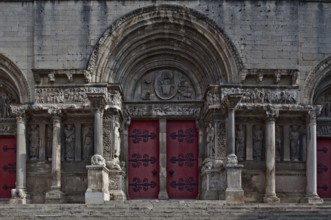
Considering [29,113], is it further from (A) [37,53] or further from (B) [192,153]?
(B) [192,153]

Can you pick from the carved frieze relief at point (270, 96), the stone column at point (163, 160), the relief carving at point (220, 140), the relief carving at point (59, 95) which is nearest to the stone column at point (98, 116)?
the relief carving at point (59, 95)

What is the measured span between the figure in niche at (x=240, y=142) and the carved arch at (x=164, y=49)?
1.53 meters

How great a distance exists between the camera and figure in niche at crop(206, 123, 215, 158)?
21250mm

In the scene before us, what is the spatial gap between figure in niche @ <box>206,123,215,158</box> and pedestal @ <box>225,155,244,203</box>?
1312mm

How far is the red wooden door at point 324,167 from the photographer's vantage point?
864 inches

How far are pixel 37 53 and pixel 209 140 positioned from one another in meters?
5.66

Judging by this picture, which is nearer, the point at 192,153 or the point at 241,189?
the point at 241,189

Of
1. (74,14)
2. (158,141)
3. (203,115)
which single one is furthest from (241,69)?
(74,14)

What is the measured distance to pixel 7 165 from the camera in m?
21.9

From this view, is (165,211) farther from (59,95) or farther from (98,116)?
(59,95)

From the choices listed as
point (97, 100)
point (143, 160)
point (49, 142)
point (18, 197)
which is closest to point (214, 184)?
point (143, 160)

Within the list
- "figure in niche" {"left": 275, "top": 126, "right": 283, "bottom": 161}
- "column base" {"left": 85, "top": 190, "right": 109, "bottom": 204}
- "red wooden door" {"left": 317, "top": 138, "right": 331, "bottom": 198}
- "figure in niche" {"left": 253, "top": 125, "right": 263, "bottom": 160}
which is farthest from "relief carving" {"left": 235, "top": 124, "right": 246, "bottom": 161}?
"column base" {"left": 85, "top": 190, "right": 109, "bottom": 204}

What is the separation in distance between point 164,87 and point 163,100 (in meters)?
0.41

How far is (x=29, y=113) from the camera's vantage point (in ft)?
69.3
